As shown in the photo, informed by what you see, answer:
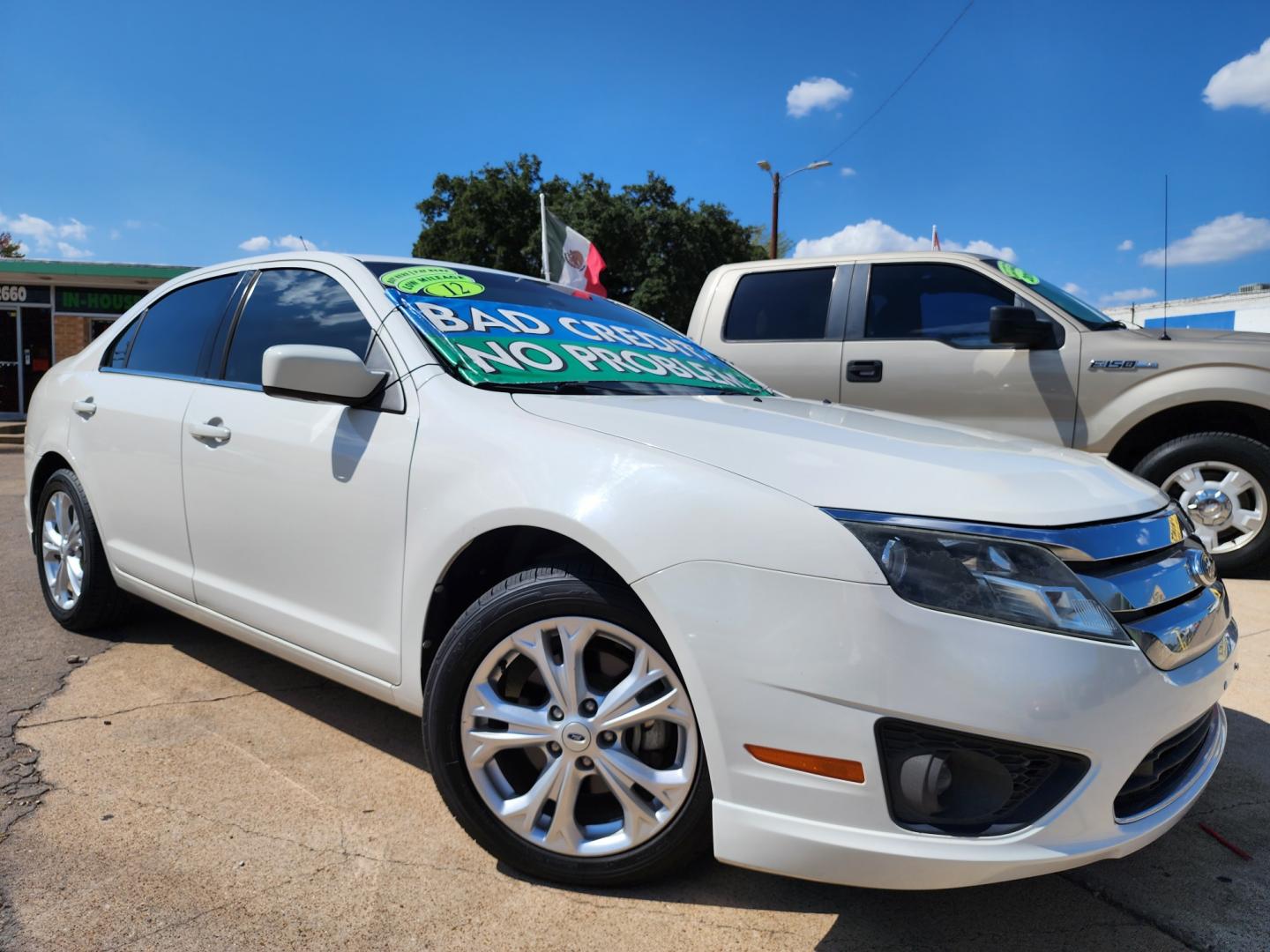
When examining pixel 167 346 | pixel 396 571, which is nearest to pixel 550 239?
pixel 167 346

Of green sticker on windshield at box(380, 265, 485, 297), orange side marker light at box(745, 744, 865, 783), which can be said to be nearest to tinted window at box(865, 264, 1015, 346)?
green sticker on windshield at box(380, 265, 485, 297)

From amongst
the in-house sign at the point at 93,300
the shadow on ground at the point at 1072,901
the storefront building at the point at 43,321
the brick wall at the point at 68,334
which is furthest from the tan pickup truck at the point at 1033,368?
the brick wall at the point at 68,334

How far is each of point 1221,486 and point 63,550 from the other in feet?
18.9

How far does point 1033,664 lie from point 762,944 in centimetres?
82

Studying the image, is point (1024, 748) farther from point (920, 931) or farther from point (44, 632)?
point (44, 632)

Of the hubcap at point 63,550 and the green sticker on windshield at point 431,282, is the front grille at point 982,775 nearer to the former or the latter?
the green sticker on windshield at point 431,282

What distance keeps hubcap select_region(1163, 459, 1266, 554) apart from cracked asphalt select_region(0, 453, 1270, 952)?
90.9 inches

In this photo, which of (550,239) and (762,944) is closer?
(762,944)

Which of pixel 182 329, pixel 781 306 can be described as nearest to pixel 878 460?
pixel 182 329

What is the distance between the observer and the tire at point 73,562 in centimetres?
356

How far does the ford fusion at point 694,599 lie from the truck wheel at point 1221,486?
10.3 ft

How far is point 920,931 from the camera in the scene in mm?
1895

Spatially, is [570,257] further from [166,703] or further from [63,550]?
[166,703]

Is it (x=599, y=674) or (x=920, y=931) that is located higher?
(x=599, y=674)
